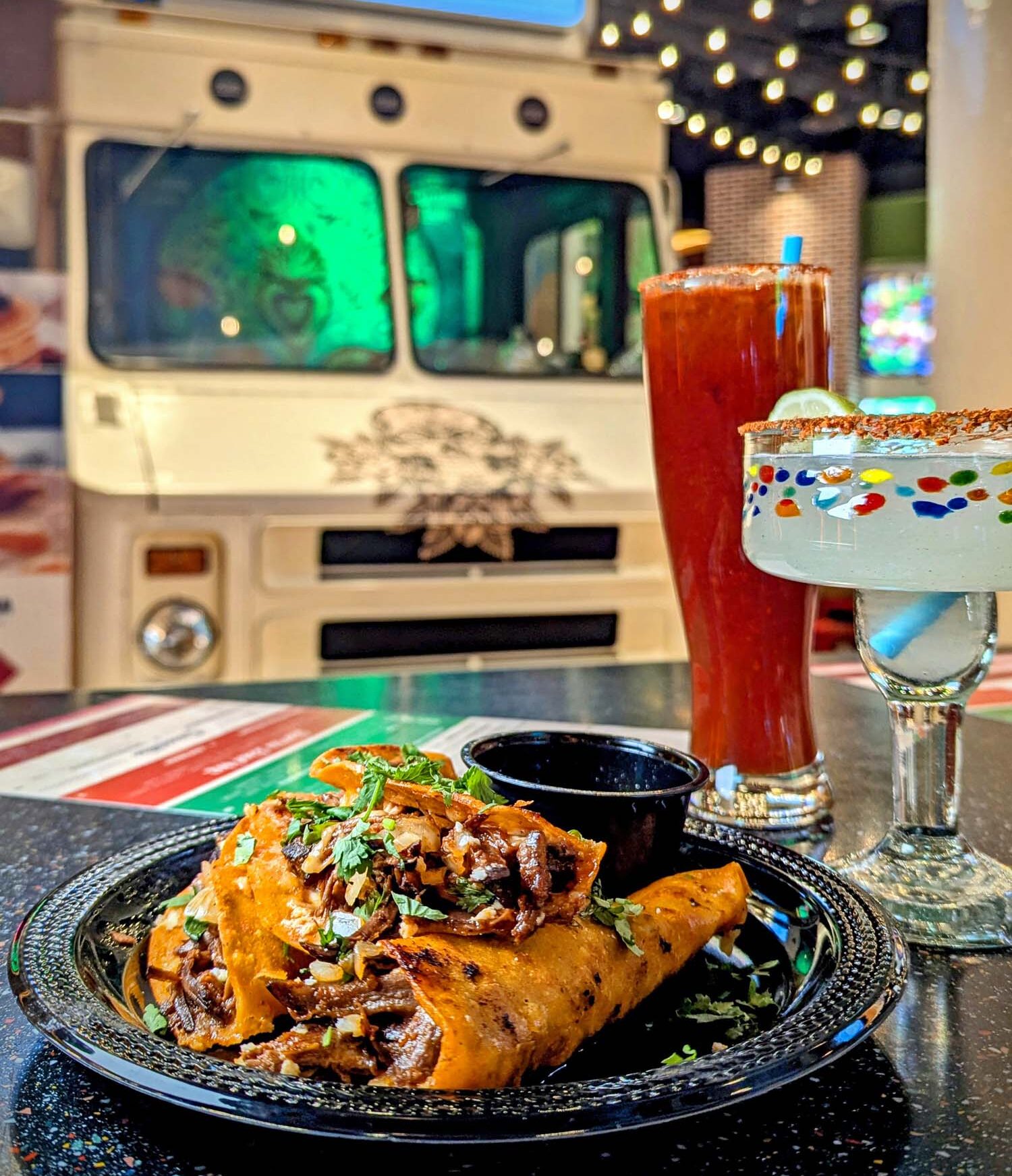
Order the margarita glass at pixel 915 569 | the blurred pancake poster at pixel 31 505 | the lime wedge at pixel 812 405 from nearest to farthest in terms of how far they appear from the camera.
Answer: the margarita glass at pixel 915 569 < the lime wedge at pixel 812 405 < the blurred pancake poster at pixel 31 505

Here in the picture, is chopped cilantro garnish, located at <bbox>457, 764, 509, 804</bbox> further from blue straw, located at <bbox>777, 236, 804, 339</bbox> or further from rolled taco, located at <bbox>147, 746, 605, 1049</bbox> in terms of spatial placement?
blue straw, located at <bbox>777, 236, 804, 339</bbox>

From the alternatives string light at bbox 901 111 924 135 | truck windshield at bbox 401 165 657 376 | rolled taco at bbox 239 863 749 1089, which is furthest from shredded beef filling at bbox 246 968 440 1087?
string light at bbox 901 111 924 135

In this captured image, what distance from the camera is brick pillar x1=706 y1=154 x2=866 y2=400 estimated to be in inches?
418

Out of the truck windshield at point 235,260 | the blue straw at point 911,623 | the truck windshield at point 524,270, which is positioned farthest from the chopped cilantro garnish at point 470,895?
the truck windshield at point 524,270

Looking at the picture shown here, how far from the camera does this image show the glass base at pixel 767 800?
884 millimetres

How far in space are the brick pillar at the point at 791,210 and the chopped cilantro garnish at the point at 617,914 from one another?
1071 cm

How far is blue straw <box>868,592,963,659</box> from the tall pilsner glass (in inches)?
8.3

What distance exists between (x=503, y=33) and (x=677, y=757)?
→ 9.07 feet

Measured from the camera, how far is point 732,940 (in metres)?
0.60

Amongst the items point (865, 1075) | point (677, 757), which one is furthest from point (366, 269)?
point (865, 1075)

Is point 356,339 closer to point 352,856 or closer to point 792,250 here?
point 792,250

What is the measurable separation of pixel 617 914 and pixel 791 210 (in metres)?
11.2

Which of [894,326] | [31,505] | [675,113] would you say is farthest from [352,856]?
[894,326]

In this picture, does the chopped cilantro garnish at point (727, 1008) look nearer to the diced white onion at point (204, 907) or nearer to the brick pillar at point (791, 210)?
the diced white onion at point (204, 907)
